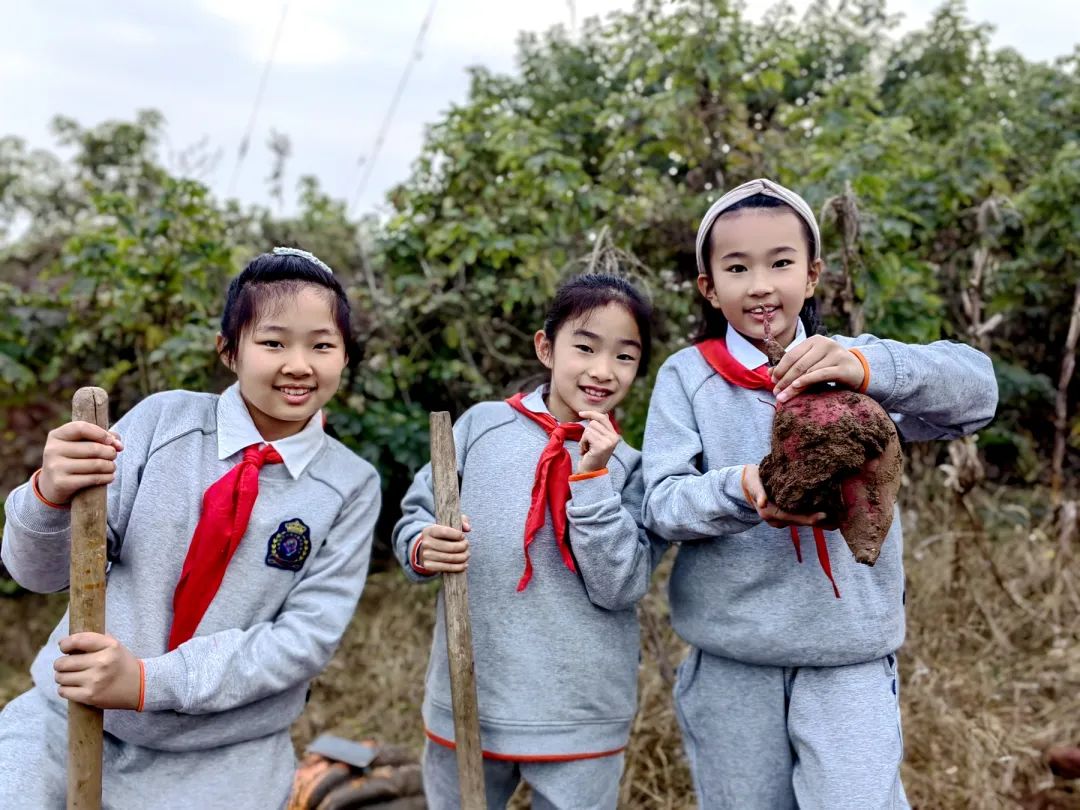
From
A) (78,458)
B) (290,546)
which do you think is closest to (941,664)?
(290,546)

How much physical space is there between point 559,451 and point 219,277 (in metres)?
2.74

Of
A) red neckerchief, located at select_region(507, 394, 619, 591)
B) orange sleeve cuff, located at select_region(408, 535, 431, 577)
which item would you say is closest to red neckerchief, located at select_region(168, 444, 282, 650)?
orange sleeve cuff, located at select_region(408, 535, 431, 577)

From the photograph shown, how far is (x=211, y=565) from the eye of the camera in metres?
1.89

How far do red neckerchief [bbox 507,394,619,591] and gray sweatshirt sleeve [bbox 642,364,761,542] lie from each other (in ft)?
0.60

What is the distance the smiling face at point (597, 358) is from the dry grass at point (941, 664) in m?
1.20

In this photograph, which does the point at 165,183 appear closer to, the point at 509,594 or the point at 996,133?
A: the point at 509,594

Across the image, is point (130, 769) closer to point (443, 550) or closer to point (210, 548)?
point (210, 548)

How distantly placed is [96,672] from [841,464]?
140 cm

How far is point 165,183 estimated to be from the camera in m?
4.02

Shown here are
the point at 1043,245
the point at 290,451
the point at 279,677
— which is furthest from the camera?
the point at 1043,245

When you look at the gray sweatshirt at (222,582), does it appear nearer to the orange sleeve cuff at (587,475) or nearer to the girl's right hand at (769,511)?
the orange sleeve cuff at (587,475)

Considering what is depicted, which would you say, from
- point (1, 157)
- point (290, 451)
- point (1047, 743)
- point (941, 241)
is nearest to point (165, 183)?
point (290, 451)

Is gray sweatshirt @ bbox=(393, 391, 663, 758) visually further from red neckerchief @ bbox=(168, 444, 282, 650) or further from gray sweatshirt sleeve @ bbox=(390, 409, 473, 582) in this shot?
red neckerchief @ bbox=(168, 444, 282, 650)

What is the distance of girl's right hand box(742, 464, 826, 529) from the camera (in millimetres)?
1620
